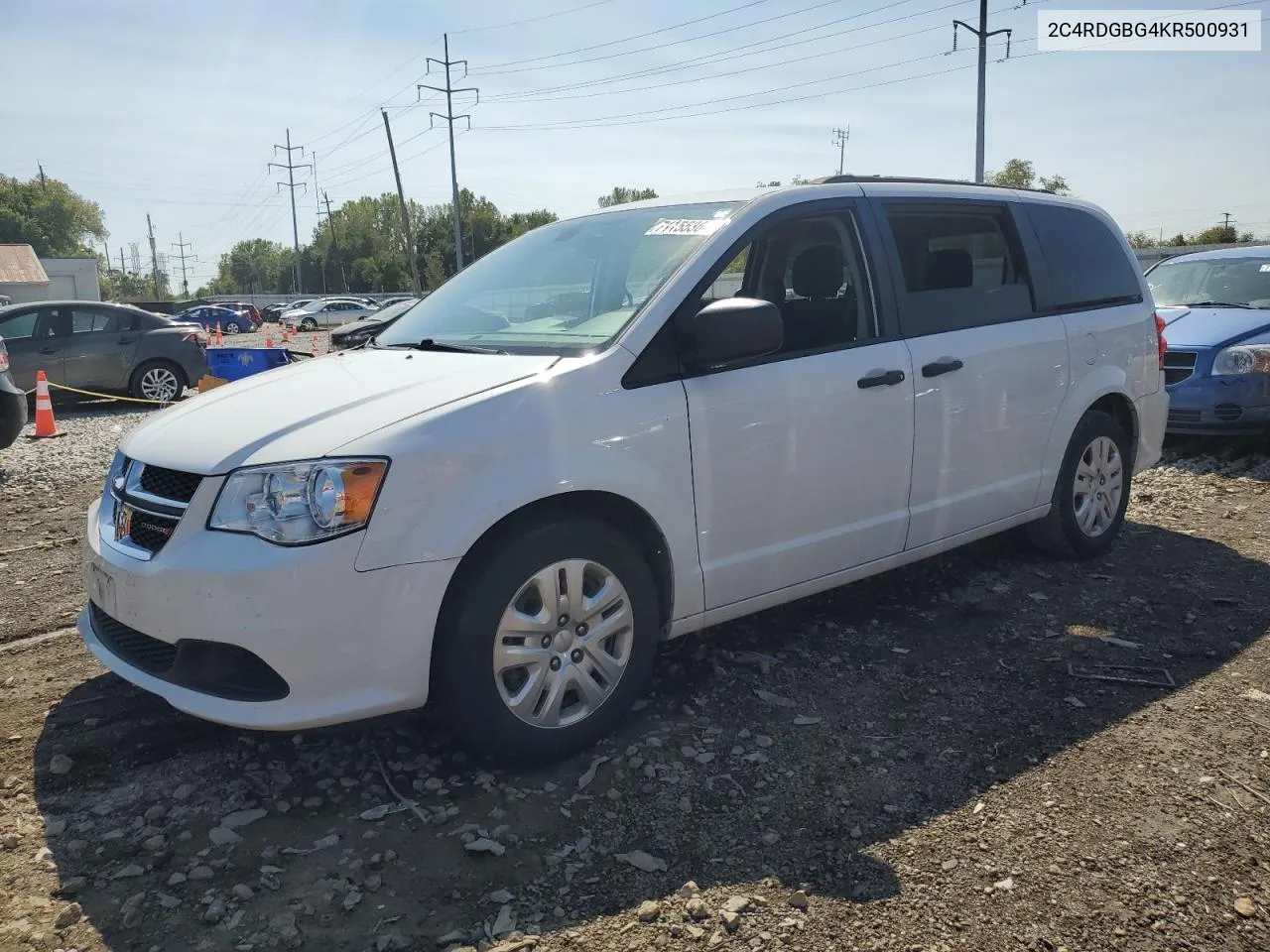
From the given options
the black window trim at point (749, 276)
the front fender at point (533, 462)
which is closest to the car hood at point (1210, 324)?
the black window trim at point (749, 276)

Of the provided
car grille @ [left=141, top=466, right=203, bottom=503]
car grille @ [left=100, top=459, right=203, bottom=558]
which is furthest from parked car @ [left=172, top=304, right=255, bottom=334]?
car grille @ [left=141, top=466, right=203, bottom=503]

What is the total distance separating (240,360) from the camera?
10414 millimetres

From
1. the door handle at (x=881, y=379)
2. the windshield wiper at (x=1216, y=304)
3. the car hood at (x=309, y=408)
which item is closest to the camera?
the car hood at (x=309, y=408)

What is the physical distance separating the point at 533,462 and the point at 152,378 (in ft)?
39.6

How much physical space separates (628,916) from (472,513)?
3.80 feet

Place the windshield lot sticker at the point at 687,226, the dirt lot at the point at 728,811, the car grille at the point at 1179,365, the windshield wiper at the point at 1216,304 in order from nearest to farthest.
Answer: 1. the dirt lot at the point at 728,811
2. the windshield lot sticker at the point at 687,226
3. the car grille at the point at 1179,365
4. the windshield wiper at the point at 1216,304

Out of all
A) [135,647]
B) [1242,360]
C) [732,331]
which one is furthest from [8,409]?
[1242,360]

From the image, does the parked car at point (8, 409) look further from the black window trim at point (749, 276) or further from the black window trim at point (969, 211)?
the black window trim at point (969, 211)

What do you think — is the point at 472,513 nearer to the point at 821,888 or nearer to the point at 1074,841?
the point at 821,888

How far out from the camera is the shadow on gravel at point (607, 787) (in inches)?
100

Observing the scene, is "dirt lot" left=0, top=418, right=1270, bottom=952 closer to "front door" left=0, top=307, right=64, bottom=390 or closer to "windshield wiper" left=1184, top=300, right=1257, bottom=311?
"windshield wiper" left=1184, top=300, right=1257, bottom=311

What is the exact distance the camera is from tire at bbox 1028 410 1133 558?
5059 mm

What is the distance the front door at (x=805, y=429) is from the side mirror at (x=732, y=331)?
13 centimetres

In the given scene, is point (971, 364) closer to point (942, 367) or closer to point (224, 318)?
point (942, 367)
